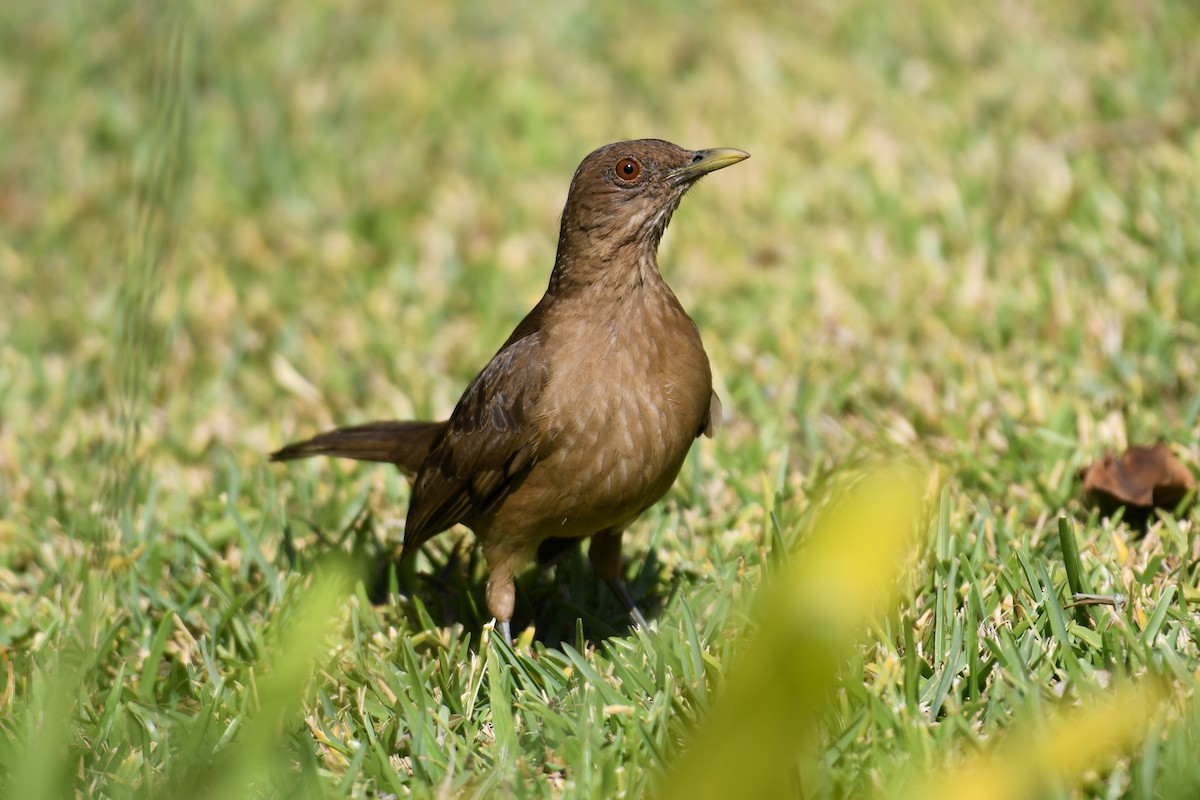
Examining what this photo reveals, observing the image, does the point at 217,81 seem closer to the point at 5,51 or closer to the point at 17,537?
the point at 5,51

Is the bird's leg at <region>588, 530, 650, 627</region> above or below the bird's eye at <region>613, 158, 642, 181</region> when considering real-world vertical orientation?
below

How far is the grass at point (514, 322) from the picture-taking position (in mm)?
2820

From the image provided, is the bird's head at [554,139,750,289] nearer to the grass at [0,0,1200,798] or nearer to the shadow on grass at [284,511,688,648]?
the grass at [0,0,1200,798]

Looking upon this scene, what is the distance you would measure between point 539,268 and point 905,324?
1900 mm

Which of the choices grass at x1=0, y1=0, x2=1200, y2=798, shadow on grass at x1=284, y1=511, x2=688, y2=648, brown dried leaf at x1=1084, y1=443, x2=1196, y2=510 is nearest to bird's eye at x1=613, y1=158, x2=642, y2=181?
grass at x1=0, y1=0, x2=1200, y2=798

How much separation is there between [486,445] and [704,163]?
41.3 inches

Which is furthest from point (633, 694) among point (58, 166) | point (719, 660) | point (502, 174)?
point (58, 166)

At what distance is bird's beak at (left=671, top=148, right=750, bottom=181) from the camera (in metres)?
3.85

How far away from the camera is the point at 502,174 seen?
24.4 ft

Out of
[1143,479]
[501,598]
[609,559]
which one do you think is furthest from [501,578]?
[1143,479]

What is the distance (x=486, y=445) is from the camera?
386 centimetres

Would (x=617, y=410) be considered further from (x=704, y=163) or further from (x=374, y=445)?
(x=374, y=445)

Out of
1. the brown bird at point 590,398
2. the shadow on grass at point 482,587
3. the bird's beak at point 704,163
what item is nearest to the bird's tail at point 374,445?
the shadow on grass at point 482,587

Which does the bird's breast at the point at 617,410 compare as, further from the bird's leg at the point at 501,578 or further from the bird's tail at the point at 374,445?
the bird's tail at the point at 374,445
